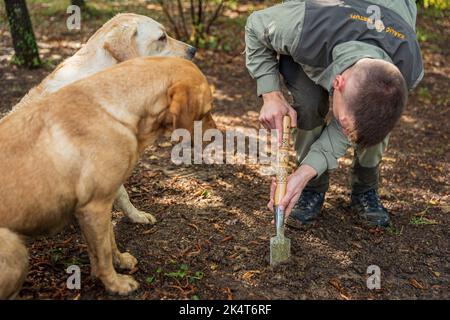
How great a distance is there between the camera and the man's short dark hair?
116 inches

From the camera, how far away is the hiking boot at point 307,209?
410 centimetres

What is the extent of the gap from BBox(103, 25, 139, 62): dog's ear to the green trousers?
1.26 meters

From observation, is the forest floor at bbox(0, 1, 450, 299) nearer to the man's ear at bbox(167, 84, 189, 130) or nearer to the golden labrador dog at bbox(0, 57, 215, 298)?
the golden labrador dog at bbox(0, 57, 215, 298)

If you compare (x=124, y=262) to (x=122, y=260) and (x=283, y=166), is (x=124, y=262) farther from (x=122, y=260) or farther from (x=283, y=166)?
(x=283, y=166)

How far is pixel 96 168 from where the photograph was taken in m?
2.88

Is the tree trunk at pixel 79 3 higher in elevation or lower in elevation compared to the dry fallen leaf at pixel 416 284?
lower

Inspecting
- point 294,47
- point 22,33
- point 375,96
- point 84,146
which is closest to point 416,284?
point 375,96

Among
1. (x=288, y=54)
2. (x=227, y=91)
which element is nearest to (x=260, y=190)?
(x=288, y=54)

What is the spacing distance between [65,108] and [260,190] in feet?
7.27

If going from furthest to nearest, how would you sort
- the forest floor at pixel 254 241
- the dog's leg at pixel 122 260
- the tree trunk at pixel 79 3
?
the tree trunk at pixel 79 3, the dog's leg at pixel 122 260, the forest floor at pixel 254 241

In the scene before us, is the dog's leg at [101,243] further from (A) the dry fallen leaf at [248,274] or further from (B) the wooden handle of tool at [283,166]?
(B) the wooden handle of tool at [283,166]

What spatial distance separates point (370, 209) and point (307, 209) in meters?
0.57

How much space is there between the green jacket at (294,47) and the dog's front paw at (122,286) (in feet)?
4.82

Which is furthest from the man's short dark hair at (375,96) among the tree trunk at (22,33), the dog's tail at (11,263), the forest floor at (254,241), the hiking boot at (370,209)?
the tree trunk at (22,33)
